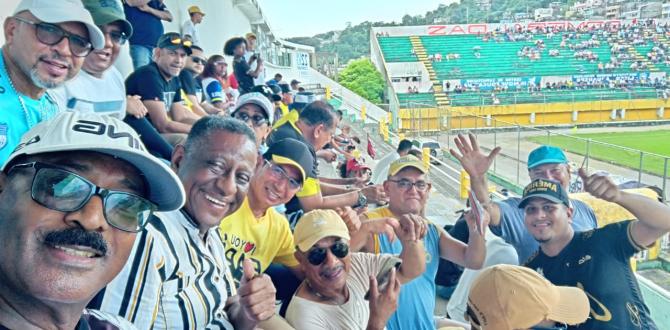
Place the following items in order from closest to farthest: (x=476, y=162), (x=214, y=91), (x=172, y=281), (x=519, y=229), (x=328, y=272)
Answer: (x=172, y=281)
(x=328, y=272)
(x=476, y=162)
(x=519, y=229)
(x=214, y=91)

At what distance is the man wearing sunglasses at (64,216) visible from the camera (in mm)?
927

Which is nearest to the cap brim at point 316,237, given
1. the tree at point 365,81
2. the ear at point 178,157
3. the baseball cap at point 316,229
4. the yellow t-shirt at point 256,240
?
the baseball cap at point 316,229

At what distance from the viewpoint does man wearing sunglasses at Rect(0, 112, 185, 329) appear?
93 cm

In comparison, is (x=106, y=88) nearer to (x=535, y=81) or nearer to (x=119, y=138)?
(x=119, y=138)

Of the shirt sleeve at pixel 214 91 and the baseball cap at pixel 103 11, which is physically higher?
the baseball cap at pixel 103 11

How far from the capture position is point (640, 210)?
2.56 m

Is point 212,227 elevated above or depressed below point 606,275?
above

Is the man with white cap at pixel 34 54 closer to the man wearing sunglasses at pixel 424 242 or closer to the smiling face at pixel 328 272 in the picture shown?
the smiling face at pixel 328 272

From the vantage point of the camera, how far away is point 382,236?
2.87m

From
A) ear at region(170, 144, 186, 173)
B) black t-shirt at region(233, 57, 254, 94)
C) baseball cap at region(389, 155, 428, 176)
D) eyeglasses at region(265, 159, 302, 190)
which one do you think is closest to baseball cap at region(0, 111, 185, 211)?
ear at region(170, 144, 186, 173)

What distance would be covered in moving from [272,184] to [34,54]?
112cm

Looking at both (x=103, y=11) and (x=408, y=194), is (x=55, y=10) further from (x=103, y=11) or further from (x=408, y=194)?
(x=408, y=194)

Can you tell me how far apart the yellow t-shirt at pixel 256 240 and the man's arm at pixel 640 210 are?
1587 mm

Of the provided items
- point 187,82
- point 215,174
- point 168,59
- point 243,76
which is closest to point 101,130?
point 215,174
